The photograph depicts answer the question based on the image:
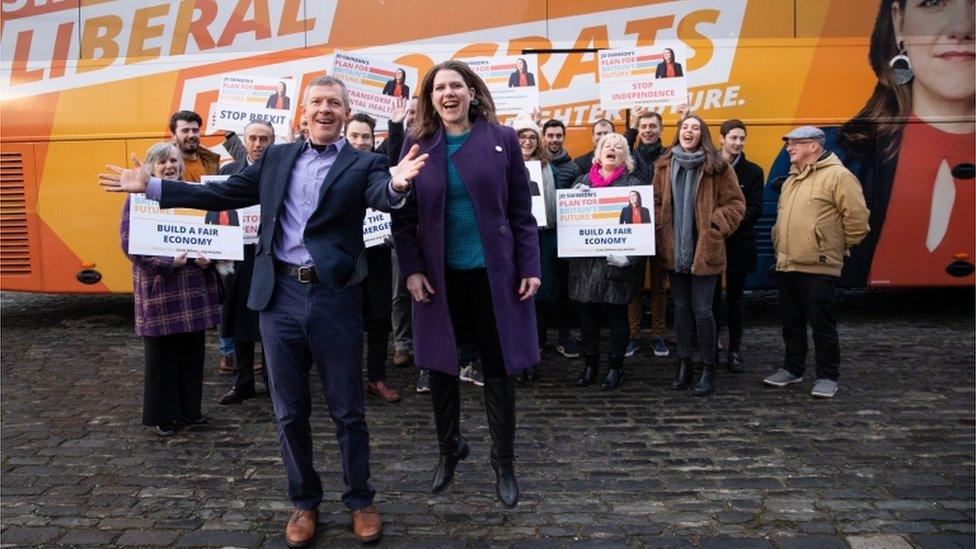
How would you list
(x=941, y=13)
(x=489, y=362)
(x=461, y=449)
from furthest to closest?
(x=941, y=13)
(x=461, y=449)
(x=489, y=362)

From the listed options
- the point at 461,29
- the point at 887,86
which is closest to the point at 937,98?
the point at 887,86

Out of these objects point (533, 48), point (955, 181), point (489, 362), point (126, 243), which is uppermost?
point (533, 48)

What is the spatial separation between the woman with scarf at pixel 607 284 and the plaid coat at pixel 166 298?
9.52ft

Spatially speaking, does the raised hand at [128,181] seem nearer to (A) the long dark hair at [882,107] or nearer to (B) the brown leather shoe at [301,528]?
(B) the brown leather shoe at [301,528]

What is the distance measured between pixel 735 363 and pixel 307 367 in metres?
4.49

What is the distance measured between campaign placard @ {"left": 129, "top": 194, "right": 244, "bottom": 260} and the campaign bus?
3128mm

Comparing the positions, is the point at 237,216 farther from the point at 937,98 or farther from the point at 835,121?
the point at 937,98

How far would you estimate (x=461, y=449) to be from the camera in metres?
4.37

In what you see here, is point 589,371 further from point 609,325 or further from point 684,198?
point 684,198

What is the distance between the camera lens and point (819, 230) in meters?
6.24

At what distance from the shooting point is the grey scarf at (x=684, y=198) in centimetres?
629

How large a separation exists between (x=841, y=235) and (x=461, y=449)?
370cm

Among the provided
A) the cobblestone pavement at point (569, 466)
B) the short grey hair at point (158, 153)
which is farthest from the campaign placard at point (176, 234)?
the cobblestone pavement at point (569, 466)

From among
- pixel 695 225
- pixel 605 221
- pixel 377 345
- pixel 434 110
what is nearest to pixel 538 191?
pixel 605 221
